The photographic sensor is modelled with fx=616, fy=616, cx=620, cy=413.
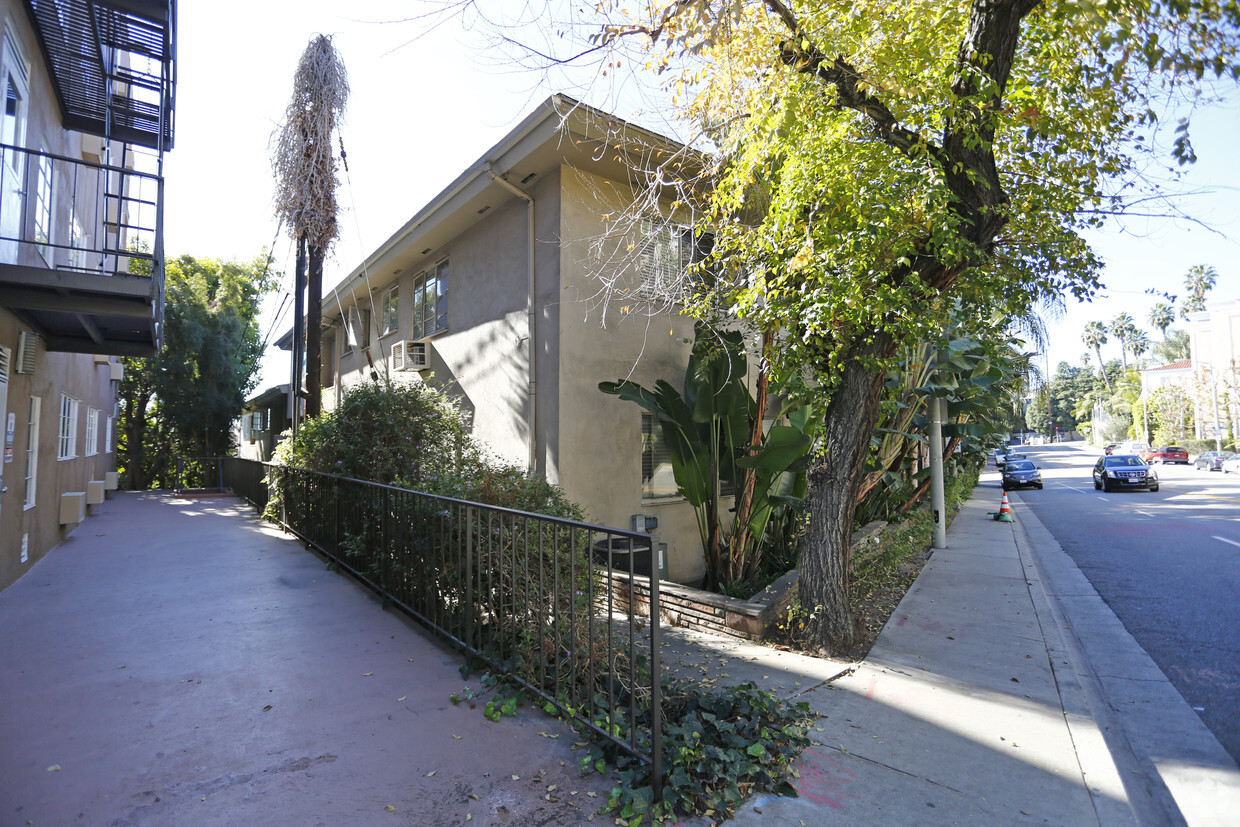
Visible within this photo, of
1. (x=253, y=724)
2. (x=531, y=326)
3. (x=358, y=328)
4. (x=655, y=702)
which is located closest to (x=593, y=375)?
(x=531, y=326)

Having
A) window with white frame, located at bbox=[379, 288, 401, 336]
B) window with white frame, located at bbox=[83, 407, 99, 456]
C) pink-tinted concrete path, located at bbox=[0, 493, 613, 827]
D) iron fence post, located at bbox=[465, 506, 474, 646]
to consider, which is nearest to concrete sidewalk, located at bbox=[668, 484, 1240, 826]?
pink-tinted concrete path, located at bbox=[0, 493, 613, 827]

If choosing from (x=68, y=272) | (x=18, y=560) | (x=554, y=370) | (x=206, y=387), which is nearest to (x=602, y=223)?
(x=554, y=370)

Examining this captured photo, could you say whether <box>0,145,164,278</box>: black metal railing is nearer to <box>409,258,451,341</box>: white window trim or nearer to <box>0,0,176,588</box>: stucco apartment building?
<box>0,0,176,588</box>: stucco apartment building

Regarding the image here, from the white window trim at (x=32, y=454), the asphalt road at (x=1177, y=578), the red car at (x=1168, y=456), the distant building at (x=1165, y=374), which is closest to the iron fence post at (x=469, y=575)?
the asphalt road at (x=1177, y=578)

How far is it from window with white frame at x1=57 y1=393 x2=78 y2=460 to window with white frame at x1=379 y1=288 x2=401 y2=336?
562 cm

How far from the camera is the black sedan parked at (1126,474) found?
21.9 m

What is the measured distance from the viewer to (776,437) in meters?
6.72

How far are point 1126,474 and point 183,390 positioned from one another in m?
34.5

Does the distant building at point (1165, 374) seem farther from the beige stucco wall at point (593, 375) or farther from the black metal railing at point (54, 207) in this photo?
the black metal railing at point (54, 207)

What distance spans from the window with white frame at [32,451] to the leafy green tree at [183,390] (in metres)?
16.1

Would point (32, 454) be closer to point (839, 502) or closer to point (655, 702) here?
point (655, 702)

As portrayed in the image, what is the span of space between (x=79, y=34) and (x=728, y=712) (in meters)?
10.2

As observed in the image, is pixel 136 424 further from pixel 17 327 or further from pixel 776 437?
pixel 776 437

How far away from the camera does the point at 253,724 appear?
356 centimetres
